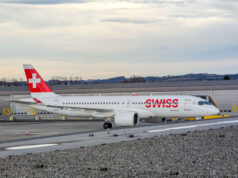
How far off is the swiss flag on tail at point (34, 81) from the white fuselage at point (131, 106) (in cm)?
126

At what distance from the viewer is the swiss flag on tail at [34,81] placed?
49.0 metres

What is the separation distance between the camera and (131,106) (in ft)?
141

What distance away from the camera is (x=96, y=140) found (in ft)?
87.8

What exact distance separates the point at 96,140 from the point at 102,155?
6718 mm

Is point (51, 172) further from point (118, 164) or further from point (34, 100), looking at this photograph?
point (34, 100)

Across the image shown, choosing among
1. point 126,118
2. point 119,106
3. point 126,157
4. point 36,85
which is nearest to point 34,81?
point 36,85

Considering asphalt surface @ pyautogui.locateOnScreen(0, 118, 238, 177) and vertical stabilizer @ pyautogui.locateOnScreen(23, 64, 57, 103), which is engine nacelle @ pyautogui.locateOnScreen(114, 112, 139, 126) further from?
asphalt surface @ pyautogui.locateOnScreen(0, 118, 238, 177)

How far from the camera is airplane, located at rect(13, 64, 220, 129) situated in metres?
41.0

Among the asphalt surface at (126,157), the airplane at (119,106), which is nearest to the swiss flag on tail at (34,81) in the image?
the airplane at (119,106)

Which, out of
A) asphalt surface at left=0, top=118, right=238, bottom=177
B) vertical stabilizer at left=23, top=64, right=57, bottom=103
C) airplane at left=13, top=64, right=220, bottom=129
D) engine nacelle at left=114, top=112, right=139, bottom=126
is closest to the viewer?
asphalt surface at left=0, top=118, right=238, bottom=177

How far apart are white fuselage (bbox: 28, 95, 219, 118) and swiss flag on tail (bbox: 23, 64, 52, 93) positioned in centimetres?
126

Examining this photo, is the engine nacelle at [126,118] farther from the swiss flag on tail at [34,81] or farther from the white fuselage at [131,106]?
the swiss flag on tail at [34,81]

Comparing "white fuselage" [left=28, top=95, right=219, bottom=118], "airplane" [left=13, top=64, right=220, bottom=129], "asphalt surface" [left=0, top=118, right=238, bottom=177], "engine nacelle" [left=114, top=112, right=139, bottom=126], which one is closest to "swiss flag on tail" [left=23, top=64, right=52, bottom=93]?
"airplane" [left=13, top=64, right=220, bottom=129]

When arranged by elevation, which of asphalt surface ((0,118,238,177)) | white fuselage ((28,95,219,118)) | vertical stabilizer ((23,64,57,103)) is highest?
vertical stabilizer ((23,64,57,103))
